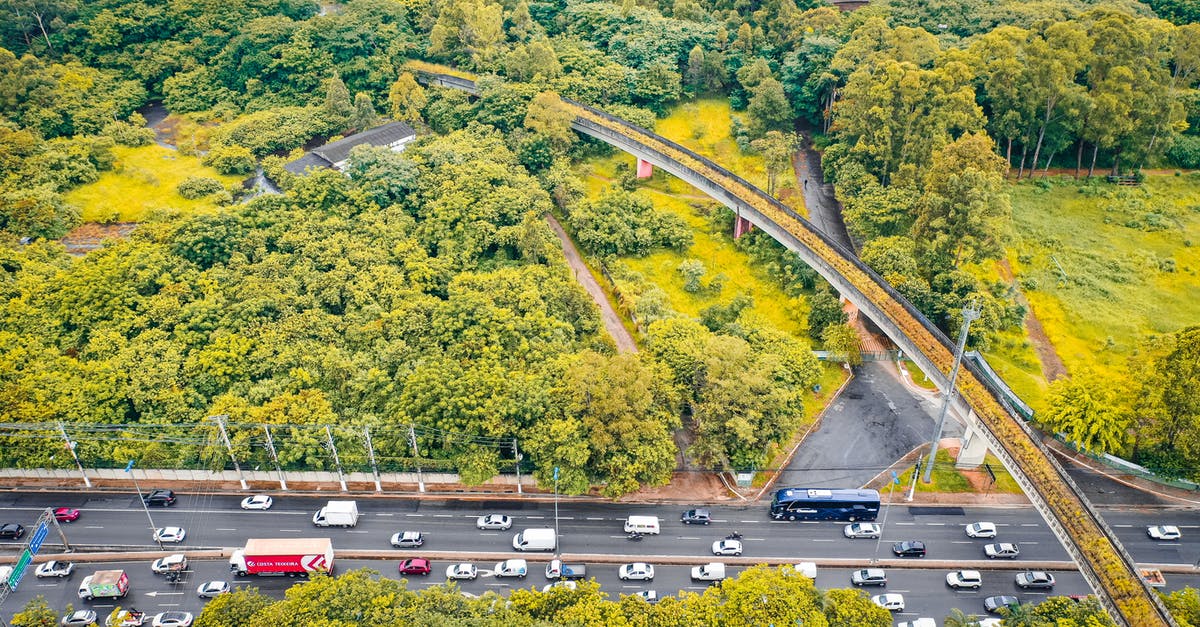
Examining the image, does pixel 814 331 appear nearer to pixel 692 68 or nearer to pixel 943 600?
pixel 943 600

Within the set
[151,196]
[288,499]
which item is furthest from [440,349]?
[151,196]

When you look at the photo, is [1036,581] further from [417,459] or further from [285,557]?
[285,557]

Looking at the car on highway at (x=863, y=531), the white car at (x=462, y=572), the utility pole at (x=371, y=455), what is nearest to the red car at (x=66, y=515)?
the utility pole at (x=371, y=455)

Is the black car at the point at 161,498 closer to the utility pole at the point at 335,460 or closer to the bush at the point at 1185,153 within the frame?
the utility pole at the point at 335,460

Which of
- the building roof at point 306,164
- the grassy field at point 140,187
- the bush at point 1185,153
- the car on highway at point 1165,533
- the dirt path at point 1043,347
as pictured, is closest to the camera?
the car on highway at point 1165,533

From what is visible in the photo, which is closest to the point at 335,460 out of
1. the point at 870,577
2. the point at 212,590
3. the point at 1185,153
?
the point at 212,590

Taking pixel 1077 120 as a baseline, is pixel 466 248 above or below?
below

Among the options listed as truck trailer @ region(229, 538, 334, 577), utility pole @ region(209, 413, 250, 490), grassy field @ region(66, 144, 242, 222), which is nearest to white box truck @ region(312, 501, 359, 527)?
truck trailer @ region(229, 538, 334, 577)
